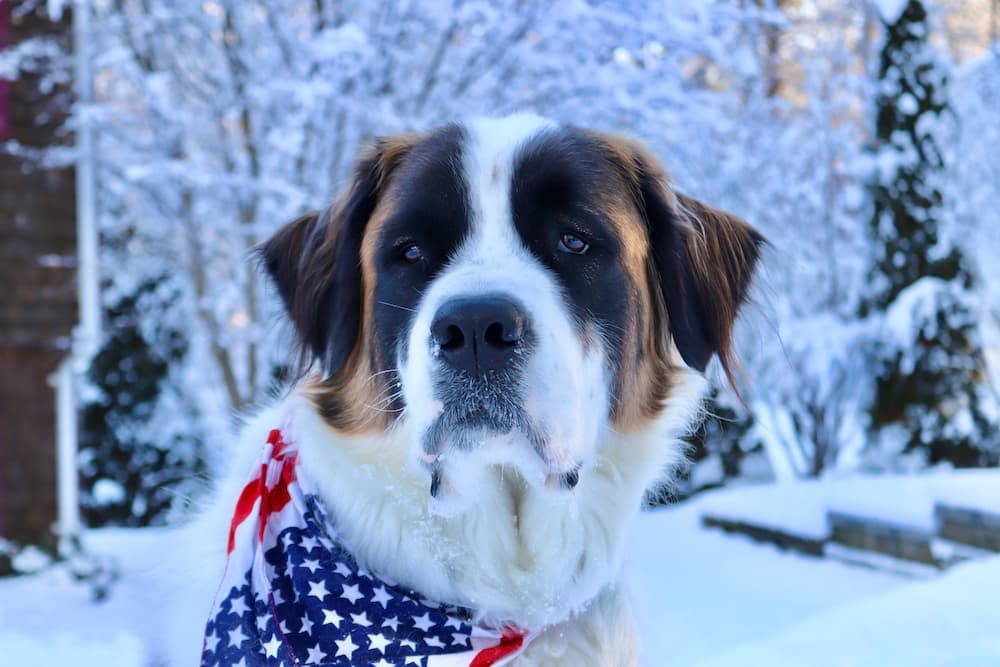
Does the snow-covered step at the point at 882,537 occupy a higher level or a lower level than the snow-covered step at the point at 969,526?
lower

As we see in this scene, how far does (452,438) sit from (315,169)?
5046 millimetres

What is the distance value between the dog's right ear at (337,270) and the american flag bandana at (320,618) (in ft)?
1.69

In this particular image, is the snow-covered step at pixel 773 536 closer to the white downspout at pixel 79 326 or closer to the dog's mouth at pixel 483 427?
the white downspout at pixel 79 326

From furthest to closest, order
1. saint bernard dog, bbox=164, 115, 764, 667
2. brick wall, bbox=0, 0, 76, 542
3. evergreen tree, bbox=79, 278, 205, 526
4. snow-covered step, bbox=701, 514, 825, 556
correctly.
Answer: evergreen tree, bbox=79, 278, 205, 526, brick wall, bbox=0, 0, 76, 542, snow-covered step, bbox=701, 514, 825, 556, saint bernard dog, bbox=164, 115, 764, 667

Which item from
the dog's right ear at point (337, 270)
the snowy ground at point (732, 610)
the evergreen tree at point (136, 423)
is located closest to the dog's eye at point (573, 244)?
the dog's right ear at point (337, 270)

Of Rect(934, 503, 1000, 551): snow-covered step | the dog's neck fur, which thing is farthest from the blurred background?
the dog's neck fur

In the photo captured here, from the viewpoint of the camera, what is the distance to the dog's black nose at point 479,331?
1.98 metres

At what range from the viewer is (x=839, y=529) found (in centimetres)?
736

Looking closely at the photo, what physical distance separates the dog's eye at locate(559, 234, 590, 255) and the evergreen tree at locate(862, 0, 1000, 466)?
7175mm

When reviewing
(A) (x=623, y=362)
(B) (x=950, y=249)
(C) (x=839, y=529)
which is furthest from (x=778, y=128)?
(A) (x=623, y=362)

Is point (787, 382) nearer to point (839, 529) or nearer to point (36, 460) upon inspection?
point (839, 529)

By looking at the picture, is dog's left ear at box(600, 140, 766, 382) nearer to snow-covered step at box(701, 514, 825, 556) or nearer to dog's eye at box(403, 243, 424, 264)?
dog's eye at box(403, 243, 424, 264)

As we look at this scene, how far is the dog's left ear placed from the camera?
8.77ft

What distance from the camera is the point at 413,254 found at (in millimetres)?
2400
